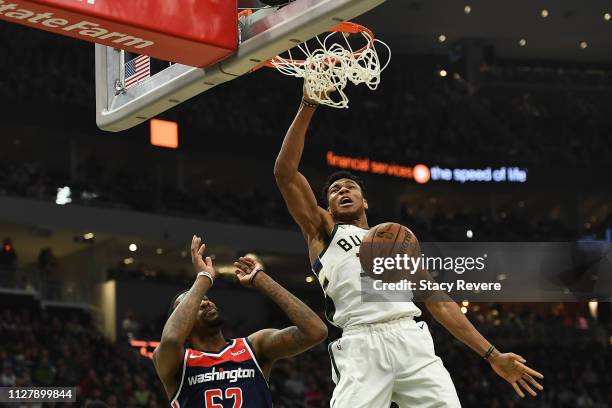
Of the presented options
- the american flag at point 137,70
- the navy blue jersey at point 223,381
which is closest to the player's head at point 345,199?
the navy blue jersey at point 223,381

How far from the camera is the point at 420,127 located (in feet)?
113

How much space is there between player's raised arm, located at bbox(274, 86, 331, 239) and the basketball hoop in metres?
0.11

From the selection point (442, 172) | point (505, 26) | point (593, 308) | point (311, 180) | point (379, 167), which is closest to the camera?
point (593, 308)

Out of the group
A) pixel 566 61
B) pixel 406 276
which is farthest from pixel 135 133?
pixel 406 276

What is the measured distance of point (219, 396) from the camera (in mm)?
5949

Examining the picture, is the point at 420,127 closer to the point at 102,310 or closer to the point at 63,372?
the point at 102,310

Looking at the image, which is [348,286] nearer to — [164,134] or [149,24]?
[149,24]

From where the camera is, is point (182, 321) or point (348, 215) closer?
point (182, 321)

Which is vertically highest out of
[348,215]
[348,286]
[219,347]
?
[348,215]

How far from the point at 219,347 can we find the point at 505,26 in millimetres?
26521

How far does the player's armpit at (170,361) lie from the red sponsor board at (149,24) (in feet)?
4.95

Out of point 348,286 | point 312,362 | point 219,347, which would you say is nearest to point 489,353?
point 348,286

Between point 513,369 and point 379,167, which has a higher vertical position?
point 379,167

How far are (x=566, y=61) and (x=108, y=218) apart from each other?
15535mm
